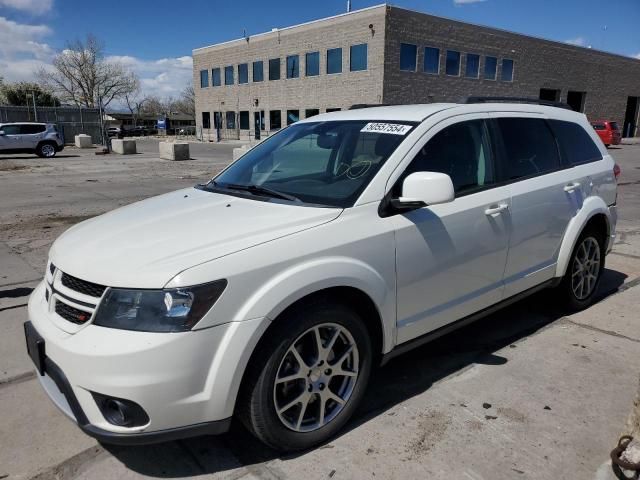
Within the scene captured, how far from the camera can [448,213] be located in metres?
3.17

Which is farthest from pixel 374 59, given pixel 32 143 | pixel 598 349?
pixel 598 349

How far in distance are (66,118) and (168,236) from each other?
37.1 metres

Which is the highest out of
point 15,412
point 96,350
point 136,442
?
point 96,350

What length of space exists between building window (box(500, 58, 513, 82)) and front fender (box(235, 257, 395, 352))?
151 ft

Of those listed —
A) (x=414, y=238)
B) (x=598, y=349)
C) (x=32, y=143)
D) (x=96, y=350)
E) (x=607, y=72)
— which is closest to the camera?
(x=96, y=350)

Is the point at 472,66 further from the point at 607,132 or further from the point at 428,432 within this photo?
the point at 428,432

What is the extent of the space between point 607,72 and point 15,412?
62.1 m

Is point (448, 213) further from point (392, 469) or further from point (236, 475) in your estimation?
point (236, 475)

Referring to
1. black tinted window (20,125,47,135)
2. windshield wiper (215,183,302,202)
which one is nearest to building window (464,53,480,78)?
black tinted window (20,125,47,135)

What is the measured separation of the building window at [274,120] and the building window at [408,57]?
44.6 feet

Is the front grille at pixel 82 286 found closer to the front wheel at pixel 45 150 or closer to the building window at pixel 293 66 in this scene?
the front wheel at pixel 45 150

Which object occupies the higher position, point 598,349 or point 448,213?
point 448,213

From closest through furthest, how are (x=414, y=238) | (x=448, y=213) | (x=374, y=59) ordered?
(x=414, y=238)
(x=448, y=213)
(x=374, y=59)

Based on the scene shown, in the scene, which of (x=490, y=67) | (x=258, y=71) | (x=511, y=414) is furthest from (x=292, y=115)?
(x=511, y=414)
